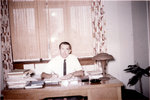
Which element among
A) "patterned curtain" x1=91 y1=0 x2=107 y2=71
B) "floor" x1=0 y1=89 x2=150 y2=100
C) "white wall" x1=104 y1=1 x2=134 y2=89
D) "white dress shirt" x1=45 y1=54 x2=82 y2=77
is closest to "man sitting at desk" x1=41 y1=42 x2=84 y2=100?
"white dress shirt" x1=45 y1=54 x2=82 y2=77

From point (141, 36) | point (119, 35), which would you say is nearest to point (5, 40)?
point (119, 35)

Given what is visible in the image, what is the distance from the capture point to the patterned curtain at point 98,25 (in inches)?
124

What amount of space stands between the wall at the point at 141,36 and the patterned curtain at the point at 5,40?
2591 millimetres

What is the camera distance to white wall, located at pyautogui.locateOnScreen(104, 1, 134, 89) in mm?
3195

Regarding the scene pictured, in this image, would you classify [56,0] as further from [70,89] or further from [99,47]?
[70,89]

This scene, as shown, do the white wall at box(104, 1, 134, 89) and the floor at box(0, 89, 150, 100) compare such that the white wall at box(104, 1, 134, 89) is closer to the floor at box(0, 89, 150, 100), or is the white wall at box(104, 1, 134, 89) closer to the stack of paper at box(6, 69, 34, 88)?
the floor at box(0, 89, 150, 100)

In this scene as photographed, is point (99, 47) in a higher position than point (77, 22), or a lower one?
lower

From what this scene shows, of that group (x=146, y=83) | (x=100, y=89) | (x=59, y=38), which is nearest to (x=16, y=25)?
(x=59, y=38)

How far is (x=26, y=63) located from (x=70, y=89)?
172 cm

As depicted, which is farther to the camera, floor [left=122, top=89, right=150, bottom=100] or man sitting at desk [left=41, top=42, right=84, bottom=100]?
floor [left=122, top=89, right=150, bottom=100]

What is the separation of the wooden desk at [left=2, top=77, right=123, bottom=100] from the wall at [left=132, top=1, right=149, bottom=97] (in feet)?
4.17

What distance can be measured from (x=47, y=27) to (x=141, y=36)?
188cm

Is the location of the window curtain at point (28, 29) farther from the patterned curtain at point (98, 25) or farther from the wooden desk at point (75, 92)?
the wooden desk at point (75, 92)

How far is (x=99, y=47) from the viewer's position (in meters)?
3.18
